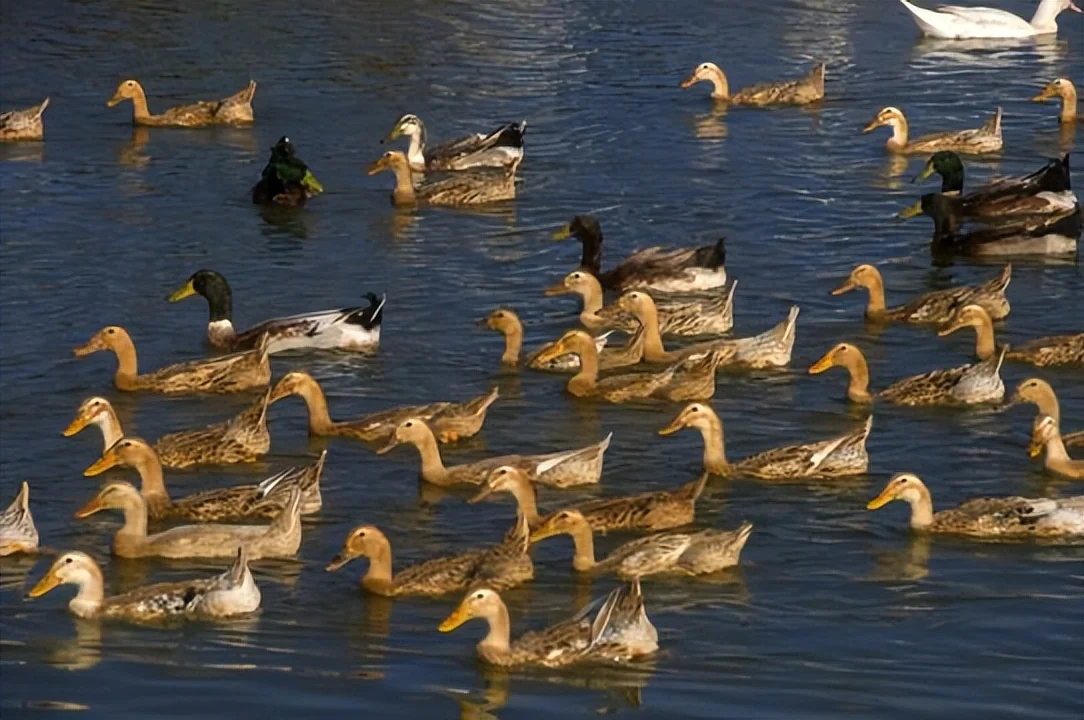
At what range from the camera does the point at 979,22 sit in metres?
39.0

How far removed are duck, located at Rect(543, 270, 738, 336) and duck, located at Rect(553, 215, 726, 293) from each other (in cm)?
40

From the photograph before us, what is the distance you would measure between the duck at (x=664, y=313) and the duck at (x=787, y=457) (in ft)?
12.4

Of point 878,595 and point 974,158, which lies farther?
point 974,158

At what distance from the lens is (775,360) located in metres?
23.4

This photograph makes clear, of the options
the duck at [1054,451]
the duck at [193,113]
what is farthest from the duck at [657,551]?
the duck at [193,113]

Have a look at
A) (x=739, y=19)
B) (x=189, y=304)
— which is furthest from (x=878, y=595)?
(x=739, y=19)

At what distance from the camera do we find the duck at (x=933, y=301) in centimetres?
2477

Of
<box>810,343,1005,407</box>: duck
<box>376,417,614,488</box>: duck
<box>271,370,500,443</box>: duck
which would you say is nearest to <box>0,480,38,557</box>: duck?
<box>376,417,614,488</box>: duck

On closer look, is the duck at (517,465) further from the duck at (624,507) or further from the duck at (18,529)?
the duck at (18,529)

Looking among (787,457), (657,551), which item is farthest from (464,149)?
(657,551)

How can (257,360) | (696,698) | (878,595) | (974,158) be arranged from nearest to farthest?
(696,698) → (878,595) → (257,360) → (974,158)

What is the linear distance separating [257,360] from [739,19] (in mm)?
18973

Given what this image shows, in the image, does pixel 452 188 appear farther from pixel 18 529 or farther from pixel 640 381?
pixel 18 529

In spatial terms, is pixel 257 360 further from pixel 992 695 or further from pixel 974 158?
pixel 974 158
